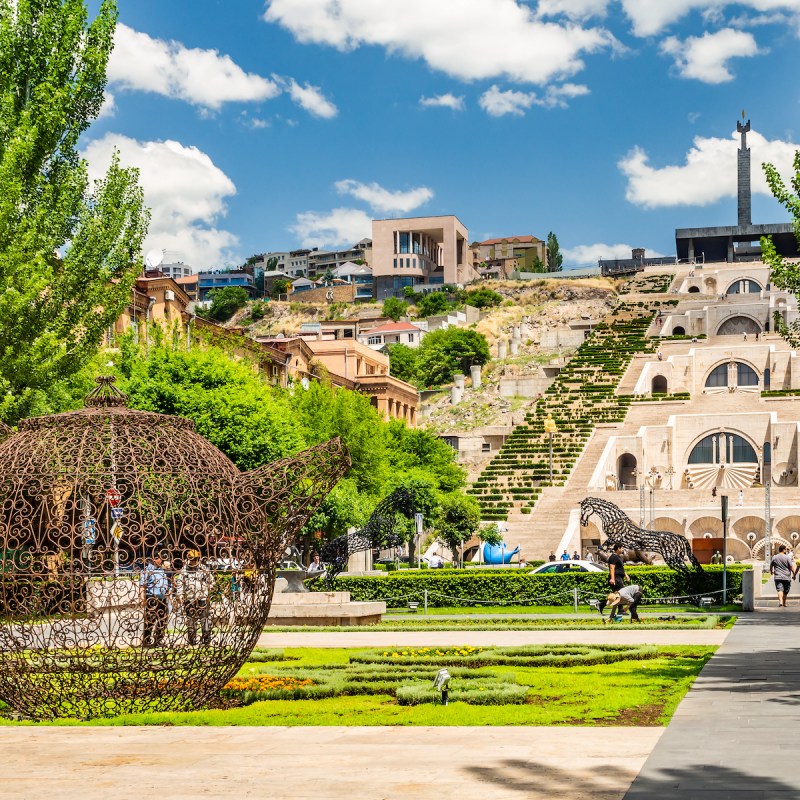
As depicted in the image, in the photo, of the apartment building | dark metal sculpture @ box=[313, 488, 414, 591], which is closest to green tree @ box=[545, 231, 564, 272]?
the apartment building

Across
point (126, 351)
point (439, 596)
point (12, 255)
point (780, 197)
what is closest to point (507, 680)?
point (12, 255)

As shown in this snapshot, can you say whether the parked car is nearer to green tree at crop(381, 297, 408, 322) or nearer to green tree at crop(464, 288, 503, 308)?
green tree at crop(381, 297, 408, 322)

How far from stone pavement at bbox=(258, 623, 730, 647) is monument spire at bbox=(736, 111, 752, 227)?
126 meters

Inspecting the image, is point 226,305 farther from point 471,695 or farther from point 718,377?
point 471,695

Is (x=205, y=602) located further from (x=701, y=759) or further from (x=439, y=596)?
(x=439, y=596)

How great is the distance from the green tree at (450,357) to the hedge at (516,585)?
78716 mm

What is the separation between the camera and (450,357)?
111562 mm

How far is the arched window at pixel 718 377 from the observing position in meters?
90.4

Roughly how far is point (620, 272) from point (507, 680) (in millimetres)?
132450

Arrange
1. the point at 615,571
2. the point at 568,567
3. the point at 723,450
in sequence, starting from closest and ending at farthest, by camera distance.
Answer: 1. the point at 615,571
2. the point at 568,567
3. the point at 723,450

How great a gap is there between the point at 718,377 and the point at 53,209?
75.0m

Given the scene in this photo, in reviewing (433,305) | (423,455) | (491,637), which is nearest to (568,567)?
(491,637)

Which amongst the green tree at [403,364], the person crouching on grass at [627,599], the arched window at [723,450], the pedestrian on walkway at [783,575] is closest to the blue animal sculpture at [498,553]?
the arched window at [723,450]

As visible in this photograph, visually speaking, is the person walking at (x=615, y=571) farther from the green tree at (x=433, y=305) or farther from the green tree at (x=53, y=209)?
the green tree at (x=433, y=305)
